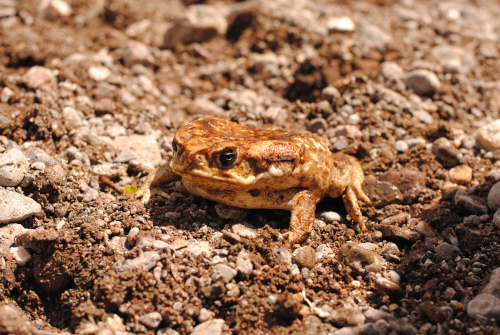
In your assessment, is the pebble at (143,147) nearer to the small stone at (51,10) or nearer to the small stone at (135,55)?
the small stone at (135,55)

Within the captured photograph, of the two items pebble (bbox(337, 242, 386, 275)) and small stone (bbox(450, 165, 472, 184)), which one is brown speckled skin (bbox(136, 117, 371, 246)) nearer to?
pebble (bbox(337, 242, 386, 275))

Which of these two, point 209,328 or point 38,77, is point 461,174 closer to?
point 209,328

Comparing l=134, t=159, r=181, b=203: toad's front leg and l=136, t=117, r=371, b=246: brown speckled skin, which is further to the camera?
l=134, t=159, r=181, b=203: toad's front leg

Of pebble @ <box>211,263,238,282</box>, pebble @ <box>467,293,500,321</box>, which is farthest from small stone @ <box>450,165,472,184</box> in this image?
pebble @ <box>211,263,238,282</box>

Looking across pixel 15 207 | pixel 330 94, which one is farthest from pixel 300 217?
pixel 15 207

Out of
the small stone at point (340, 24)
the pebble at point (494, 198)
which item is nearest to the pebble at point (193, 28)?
the small stone at point (340, 24)

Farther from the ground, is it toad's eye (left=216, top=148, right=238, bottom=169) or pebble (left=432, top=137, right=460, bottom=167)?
toad's eye (left=216, top=148, right=238, bottom=169)
